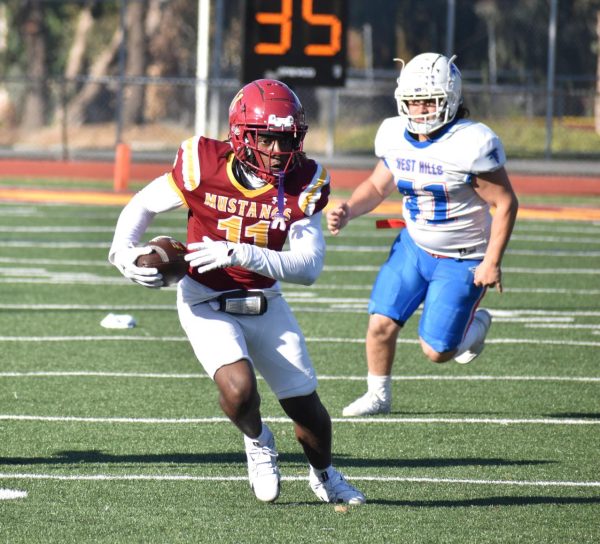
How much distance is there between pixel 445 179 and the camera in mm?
6469

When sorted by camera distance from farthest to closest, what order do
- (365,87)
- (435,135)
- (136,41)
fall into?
1. (136,41)
2. (365,87)
3. (435,135)

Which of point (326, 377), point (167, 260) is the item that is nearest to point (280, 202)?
point (167, 260)

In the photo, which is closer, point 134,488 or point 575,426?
point 134,488

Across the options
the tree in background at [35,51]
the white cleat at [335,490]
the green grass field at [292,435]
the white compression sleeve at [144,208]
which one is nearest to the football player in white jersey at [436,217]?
the green grass field at [292,435]

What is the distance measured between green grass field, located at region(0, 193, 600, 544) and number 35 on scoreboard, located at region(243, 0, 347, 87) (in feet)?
27.7

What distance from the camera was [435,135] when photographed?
6.54 metres

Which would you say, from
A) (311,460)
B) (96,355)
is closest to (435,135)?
(311,460)

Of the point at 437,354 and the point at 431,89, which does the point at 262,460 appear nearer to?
the point at 437,354

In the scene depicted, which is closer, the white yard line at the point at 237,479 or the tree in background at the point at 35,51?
the white yard line at the point at 237,479

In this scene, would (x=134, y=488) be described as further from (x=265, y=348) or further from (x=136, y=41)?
(x=136, y=41)

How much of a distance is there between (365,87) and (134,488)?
76.5 feet

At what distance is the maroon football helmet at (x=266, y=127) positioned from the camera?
4973 mm

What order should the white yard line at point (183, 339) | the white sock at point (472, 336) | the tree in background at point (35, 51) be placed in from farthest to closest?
the tree in background at point (35, 51)
the white yard line at point (183, 339)
the white sock at point (472, 336)

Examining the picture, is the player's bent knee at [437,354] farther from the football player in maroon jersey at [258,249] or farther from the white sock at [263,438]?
the white sock at [263,438]
